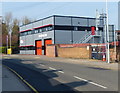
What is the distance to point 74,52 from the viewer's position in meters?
40.8

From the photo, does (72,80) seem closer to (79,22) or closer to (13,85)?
(13,85)

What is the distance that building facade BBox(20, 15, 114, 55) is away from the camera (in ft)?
178

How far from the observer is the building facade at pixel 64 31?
178ft

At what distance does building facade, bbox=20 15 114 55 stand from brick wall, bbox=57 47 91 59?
7.91 meters

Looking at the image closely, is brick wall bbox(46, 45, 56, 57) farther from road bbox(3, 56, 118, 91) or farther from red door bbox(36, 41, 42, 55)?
road bbox(3, 56, 118, 91)

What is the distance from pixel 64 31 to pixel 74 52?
15.3 m

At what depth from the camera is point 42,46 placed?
58.7 m

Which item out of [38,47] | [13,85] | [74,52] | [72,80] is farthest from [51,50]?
[13,85]

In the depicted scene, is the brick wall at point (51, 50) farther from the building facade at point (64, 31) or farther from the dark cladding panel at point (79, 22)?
the dark cladding panel at point (79, 22)

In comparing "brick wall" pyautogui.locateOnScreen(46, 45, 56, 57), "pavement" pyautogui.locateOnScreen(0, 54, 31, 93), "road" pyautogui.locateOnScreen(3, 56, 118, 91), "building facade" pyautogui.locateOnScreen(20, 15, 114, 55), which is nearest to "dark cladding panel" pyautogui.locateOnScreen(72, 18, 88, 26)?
"building facade" pyautogui.locateOnScreen(20, 15, 114, 55)

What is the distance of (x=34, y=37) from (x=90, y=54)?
96.8 feet

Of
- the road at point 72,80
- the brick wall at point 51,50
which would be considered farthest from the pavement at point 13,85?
the brick wall at point 51,50

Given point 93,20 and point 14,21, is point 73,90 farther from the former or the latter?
point 14,21

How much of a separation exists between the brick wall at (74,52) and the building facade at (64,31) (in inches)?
311
